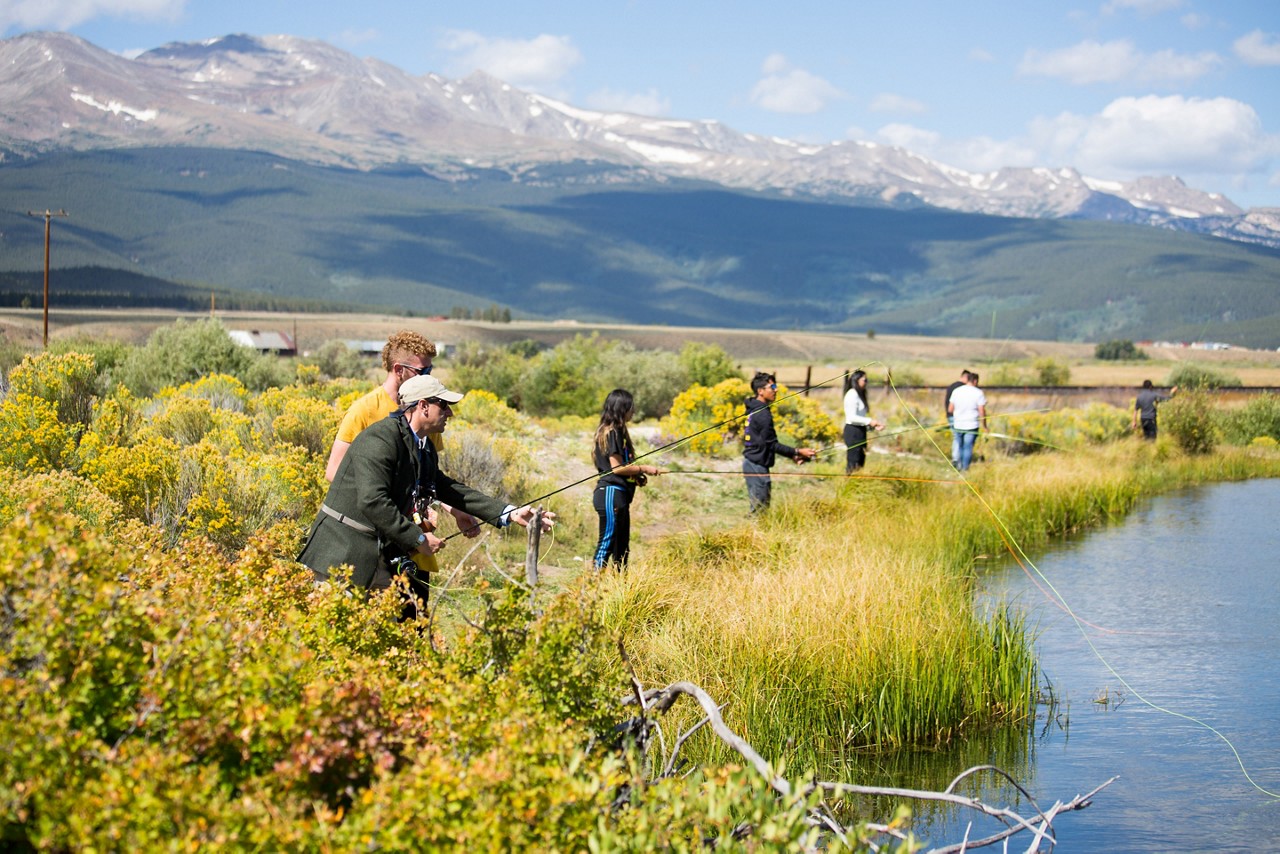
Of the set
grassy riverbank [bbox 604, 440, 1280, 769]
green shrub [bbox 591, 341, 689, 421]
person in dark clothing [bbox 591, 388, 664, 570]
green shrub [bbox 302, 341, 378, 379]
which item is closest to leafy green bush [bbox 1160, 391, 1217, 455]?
green shrub [bbox 591, 341, 689, 421]

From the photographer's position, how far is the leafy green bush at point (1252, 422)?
24.5 metres

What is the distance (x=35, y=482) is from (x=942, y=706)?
4790 millimetres

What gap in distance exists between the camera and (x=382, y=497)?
5203 millimetres

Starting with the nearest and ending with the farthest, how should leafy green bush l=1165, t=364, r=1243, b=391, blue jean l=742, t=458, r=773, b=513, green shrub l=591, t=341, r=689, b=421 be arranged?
blue jean l=742, t=458, r=773, b=513 < green shrub l=591, t=341, r=689, b=421 < leafy green bush l=1165, t=364, r=1243, b=391

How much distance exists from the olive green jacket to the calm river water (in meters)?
2.87

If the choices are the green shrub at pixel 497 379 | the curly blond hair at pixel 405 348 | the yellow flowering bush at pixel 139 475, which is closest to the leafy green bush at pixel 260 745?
the curly blond hair at pixel 405 348

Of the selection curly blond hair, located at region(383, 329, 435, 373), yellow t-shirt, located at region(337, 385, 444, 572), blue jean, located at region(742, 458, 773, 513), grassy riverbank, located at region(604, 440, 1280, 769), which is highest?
curly blond hair, located at region(383, 329, 435, 373)

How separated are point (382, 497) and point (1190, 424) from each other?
62.5ft

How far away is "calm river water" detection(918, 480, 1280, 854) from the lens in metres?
6.48

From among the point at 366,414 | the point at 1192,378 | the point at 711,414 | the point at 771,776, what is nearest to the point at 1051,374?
the point at 1192,378

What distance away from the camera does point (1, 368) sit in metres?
15.3

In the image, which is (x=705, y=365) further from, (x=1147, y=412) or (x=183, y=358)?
(x=183, y=358)

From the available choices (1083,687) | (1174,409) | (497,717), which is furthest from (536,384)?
(497,717)

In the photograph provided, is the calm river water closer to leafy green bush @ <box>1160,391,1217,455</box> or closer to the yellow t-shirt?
the yellow t-shirt
